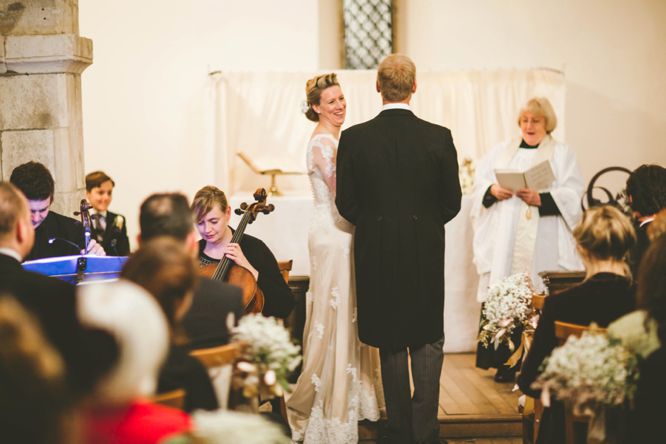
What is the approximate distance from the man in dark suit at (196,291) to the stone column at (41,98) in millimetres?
2686

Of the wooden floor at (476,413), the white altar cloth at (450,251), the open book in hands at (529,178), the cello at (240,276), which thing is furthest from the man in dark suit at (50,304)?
the white altar cloth at (450,251)

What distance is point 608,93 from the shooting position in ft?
29.6

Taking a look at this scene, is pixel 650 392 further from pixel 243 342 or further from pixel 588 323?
pixel 243 342

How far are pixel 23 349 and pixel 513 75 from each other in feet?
23.6

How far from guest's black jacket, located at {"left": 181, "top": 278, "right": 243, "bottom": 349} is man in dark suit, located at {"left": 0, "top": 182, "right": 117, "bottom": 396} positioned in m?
0.43

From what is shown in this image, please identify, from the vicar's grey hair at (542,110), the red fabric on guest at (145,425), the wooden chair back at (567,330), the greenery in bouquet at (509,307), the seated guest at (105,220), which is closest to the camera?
the red fabric on guest at (145,425)

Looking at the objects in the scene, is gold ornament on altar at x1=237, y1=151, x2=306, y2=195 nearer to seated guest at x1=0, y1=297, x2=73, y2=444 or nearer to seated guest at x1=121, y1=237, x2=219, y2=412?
seated guest at x1=121, y1=237, x2=219, y2=412

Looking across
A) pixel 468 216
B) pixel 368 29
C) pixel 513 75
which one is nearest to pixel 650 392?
pixel 468 216

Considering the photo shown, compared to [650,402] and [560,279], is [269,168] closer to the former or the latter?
[560,279]

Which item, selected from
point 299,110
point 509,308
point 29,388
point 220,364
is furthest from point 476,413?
point 299,110

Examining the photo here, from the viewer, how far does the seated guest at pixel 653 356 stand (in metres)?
2.58

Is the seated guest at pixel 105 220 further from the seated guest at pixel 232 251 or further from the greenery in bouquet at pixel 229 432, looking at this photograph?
the greenery in bouquet at pixel 229 432

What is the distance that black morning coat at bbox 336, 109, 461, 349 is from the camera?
4.09 meters

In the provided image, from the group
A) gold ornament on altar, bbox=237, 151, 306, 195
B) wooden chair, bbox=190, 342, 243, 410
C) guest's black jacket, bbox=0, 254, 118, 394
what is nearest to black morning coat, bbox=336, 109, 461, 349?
wooden chair, bbox=190, 342, 243, 410
